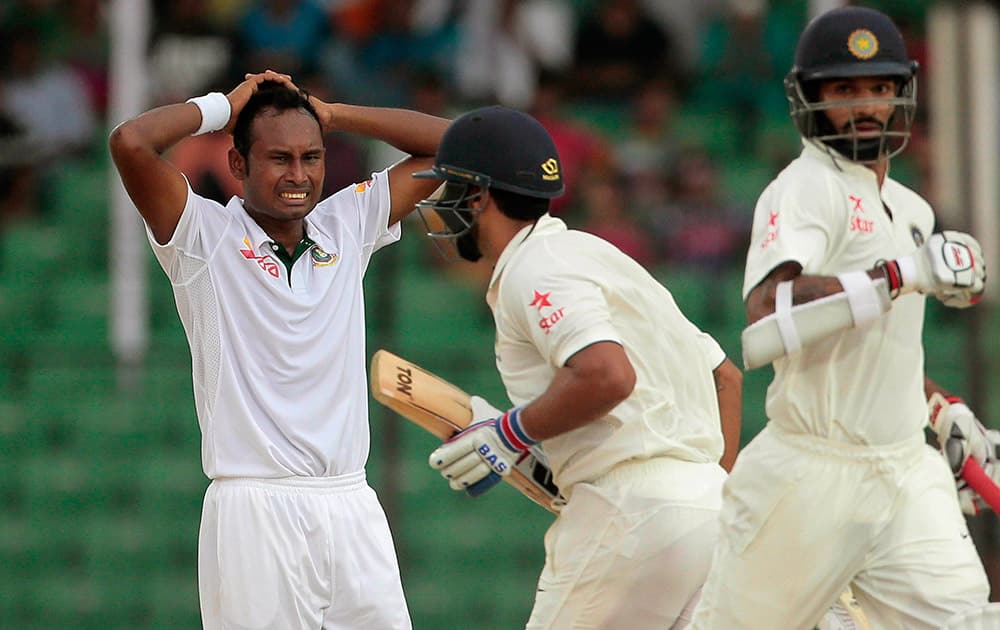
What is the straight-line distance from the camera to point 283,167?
4.54 m

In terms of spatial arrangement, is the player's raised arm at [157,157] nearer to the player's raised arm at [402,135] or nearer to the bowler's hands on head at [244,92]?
the bowler's hands on head at [244,92]

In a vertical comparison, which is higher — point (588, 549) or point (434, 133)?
point (434, 133)

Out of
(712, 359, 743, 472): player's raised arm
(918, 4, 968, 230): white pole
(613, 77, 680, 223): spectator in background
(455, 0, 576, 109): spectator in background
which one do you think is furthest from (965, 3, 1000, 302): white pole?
(712, 359, 743, 472): player's raised arm

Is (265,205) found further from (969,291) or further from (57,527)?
(57,527)

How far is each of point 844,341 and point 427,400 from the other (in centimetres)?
116

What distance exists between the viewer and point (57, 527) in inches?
329

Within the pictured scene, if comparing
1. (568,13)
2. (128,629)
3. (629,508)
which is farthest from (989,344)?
(629,508)

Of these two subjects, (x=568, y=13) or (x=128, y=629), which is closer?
(x=128, y=629)

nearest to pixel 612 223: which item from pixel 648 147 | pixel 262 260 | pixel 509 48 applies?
pixel 648 147

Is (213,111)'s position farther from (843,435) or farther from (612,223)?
(612,223)

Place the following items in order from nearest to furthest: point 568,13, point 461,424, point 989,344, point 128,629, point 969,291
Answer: point 969,291 < point 461,424 < point 128,629 < point 989,344 < point 568,13

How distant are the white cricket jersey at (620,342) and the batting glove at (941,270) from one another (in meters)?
0.57

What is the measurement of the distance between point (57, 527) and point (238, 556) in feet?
13.9

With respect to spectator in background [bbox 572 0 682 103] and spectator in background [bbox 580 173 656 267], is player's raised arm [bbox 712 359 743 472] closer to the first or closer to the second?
spectator in background [bbox 580 173 656 267]
